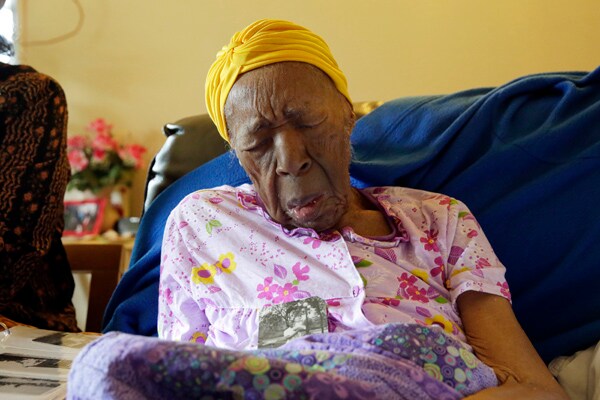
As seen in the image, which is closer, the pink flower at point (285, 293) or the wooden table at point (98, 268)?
the pink flower at point (285, 293)

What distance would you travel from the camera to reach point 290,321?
1036 millimetres

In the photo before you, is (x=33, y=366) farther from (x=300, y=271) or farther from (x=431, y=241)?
→ (x=431, y=241)

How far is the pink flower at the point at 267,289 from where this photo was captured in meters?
1.10

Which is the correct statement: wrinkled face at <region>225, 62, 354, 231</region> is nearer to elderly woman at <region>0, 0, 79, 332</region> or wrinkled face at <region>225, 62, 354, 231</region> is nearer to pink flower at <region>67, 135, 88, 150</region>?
elderly woman at <region>0, 0, 79, 332</region>

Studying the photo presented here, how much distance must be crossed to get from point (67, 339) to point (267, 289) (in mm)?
449

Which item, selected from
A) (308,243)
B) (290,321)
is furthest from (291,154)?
(290,321)

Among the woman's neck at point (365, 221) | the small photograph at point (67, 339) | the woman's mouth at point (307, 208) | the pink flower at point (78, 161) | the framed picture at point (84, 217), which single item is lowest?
the framed picture at point (84, 217)

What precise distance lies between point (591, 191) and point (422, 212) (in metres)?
0.34

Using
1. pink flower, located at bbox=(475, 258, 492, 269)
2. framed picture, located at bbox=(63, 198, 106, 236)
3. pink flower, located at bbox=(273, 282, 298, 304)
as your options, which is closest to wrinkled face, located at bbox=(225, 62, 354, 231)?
pink flower, located at bbox=(273, 282, 298, 304)

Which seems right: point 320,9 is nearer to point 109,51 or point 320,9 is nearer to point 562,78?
point 109,51

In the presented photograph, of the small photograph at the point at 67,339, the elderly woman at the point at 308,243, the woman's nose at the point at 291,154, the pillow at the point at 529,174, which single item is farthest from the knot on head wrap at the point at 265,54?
the small photograph at the point at 67,339

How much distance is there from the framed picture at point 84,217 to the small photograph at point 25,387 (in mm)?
1878

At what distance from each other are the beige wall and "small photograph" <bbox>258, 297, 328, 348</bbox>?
5.82ft

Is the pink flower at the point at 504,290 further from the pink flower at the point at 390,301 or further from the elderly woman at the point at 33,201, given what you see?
the elderly woman at the point at 33,201
